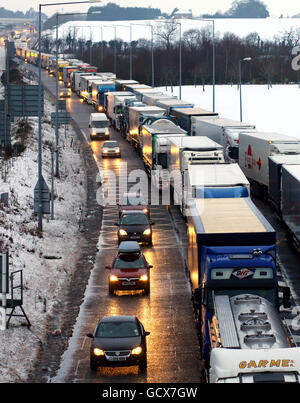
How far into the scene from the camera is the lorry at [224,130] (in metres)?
48.5

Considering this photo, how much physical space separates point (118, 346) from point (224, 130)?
103 feet

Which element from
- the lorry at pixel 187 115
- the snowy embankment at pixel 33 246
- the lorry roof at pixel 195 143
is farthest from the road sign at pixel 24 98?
the lorry at pixel 187 115

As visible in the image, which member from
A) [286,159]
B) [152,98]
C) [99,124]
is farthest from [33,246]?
[152,98]

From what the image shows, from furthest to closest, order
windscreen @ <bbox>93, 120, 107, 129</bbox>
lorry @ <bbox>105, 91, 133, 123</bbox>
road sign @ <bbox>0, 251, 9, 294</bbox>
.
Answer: lorry @ <bbox>105, 91, 133, 123</bbox>, windscreen @ <bbox>93, 120, 107, 129</bbox>, road sign @ <bbox>0, 251, 9, 294</bbox>

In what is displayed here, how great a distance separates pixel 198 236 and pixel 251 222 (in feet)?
6.21

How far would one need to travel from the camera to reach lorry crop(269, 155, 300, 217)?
1426 inches

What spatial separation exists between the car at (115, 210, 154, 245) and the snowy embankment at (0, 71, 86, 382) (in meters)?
1.93

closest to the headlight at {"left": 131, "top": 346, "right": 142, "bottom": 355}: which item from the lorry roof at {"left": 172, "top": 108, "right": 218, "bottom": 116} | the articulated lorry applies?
the lorry roof at {"left": 172, "top": 108, "right": 218, "bottom": 116}

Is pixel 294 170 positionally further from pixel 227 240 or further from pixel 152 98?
pixel 152 98

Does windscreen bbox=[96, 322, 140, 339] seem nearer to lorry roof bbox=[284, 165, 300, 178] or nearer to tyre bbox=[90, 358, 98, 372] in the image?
tyre bbox=[90, 358, 98, 372]

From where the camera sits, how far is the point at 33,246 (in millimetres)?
32812

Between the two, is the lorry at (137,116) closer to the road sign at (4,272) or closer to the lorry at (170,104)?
the lorry at (170,104)

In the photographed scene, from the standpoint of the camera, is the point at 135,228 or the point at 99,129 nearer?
the point at 135,228

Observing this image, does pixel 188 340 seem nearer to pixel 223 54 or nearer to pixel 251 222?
pixel 251 222
